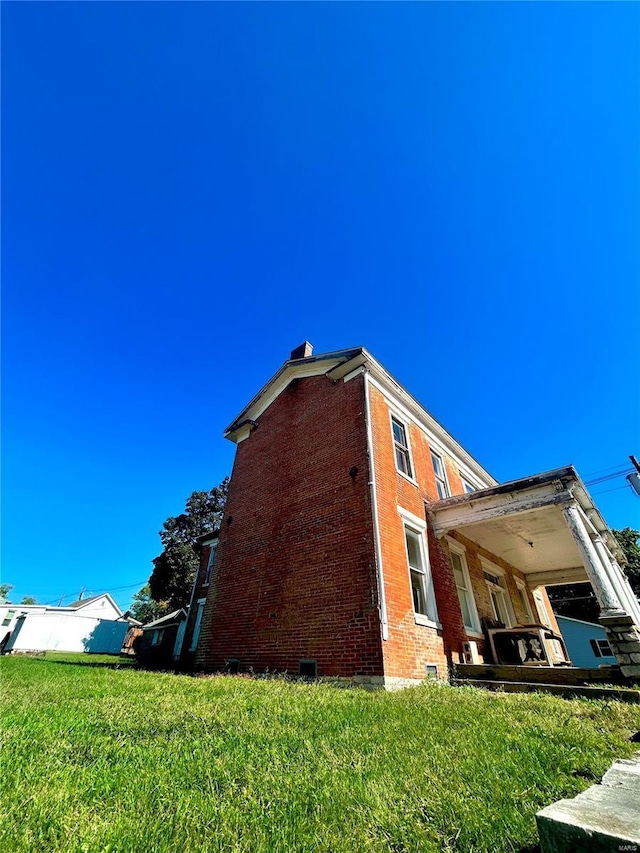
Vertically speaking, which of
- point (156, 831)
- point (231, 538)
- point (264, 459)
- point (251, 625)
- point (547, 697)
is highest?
point (264, 459)

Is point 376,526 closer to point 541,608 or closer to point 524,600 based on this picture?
point 524,600

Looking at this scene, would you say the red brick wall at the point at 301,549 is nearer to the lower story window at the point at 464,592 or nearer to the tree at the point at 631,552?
the lower story window at the point at 464,592

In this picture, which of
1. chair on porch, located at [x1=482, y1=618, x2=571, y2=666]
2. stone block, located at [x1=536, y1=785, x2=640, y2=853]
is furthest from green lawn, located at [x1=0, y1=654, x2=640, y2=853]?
chair on porch, located at [x1=482, y1=618, x2=571, y2=666]

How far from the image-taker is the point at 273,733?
138 inches

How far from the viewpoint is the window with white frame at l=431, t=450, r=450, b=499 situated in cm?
1237

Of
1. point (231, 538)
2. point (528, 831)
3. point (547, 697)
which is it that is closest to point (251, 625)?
point (231, 538)

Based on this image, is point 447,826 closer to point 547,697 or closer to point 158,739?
point 158,739

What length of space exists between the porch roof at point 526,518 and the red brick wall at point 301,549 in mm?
2836

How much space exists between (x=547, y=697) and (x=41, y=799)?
6060mm

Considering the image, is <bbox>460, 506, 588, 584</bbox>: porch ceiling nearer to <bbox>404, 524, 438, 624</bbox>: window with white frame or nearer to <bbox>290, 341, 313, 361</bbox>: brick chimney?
<bbox>404, 524, 438, 624</bbox>: window with white frame

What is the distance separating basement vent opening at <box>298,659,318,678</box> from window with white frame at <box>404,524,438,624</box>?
7.59ft

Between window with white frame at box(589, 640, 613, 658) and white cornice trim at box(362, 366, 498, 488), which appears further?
window with white frame at box(589, 640, 613, 658)

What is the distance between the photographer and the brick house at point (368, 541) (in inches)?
297

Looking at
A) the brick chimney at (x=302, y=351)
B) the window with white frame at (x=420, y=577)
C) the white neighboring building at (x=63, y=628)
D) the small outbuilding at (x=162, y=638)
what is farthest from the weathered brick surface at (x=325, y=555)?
the white neighboring building at (x=63, y=628)
